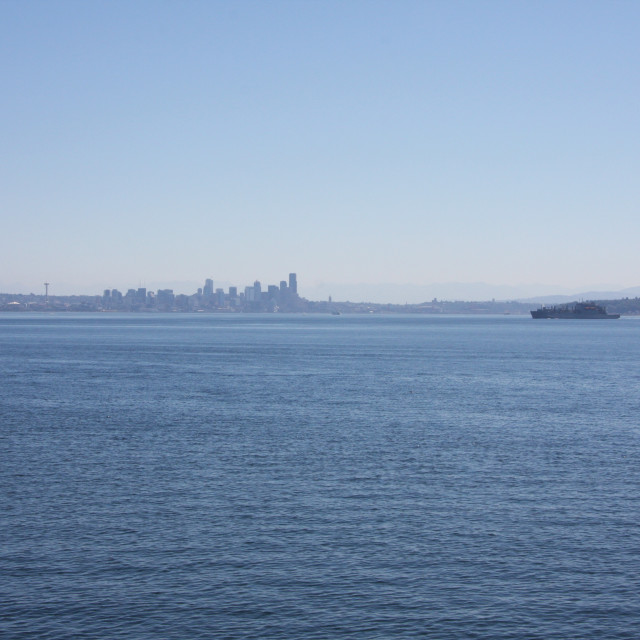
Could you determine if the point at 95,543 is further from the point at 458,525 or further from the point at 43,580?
the point at 458,525

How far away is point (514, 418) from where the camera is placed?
64438 mm

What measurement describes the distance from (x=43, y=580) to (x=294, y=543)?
9258mm

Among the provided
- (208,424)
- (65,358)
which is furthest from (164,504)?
(65,358)

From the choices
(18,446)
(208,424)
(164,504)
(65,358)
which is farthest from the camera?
(65,358)

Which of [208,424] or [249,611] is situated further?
[208,424]

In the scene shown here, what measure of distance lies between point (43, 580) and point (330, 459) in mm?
21327

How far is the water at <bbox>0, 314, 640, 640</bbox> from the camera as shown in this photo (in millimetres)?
25938

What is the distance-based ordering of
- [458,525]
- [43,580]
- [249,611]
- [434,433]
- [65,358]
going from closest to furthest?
[249,611] → [43,580] → [458,525] → [434,433] → [65,358]

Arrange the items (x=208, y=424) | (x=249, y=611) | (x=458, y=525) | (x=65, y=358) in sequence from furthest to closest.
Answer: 1. (x=65, y=358)
2. (x=208, y=424)
3. (x=458, y=525)
4. (x=249, y=611)

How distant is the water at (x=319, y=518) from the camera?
85.1 ft

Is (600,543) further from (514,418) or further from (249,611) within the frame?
(514,418)

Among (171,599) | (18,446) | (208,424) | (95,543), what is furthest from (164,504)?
(208,424)

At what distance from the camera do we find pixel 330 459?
155 ft

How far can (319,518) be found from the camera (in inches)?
1394
